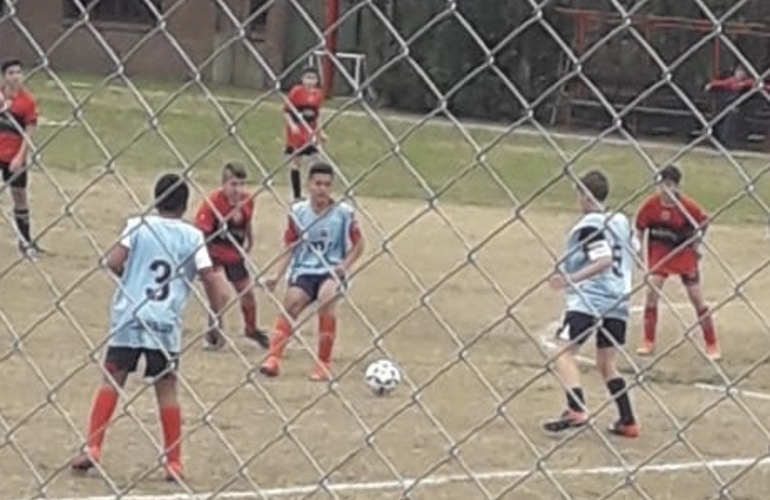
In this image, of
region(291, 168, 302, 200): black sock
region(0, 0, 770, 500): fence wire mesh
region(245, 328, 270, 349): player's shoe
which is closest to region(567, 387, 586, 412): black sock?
region(0, 0, 770, 500): fence wire mesh

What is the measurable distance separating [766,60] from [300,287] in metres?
19.1

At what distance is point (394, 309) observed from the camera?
1606cm

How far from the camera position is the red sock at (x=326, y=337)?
12648mm

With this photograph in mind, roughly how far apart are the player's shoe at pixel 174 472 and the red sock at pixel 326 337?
2692 millimetres

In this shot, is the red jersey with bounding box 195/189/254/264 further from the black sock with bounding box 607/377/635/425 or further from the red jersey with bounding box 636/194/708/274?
the red jersey with bounding box 636/194/708/274

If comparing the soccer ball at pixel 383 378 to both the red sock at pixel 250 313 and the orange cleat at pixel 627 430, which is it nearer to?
the orange cleat at pixel 627 430

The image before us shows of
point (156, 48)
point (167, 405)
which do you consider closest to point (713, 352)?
point (167, 405)

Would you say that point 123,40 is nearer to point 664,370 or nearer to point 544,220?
point 544,220

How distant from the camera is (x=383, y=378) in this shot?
40.6ft

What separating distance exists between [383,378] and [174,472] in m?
3.57

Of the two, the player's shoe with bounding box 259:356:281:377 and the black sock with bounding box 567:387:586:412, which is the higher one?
the black sock with bounding box 567:387:586:412

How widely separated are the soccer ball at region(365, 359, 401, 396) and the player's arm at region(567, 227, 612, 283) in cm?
496

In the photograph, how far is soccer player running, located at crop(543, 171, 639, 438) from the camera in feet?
17.8

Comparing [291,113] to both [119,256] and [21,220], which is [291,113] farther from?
[21,220]
